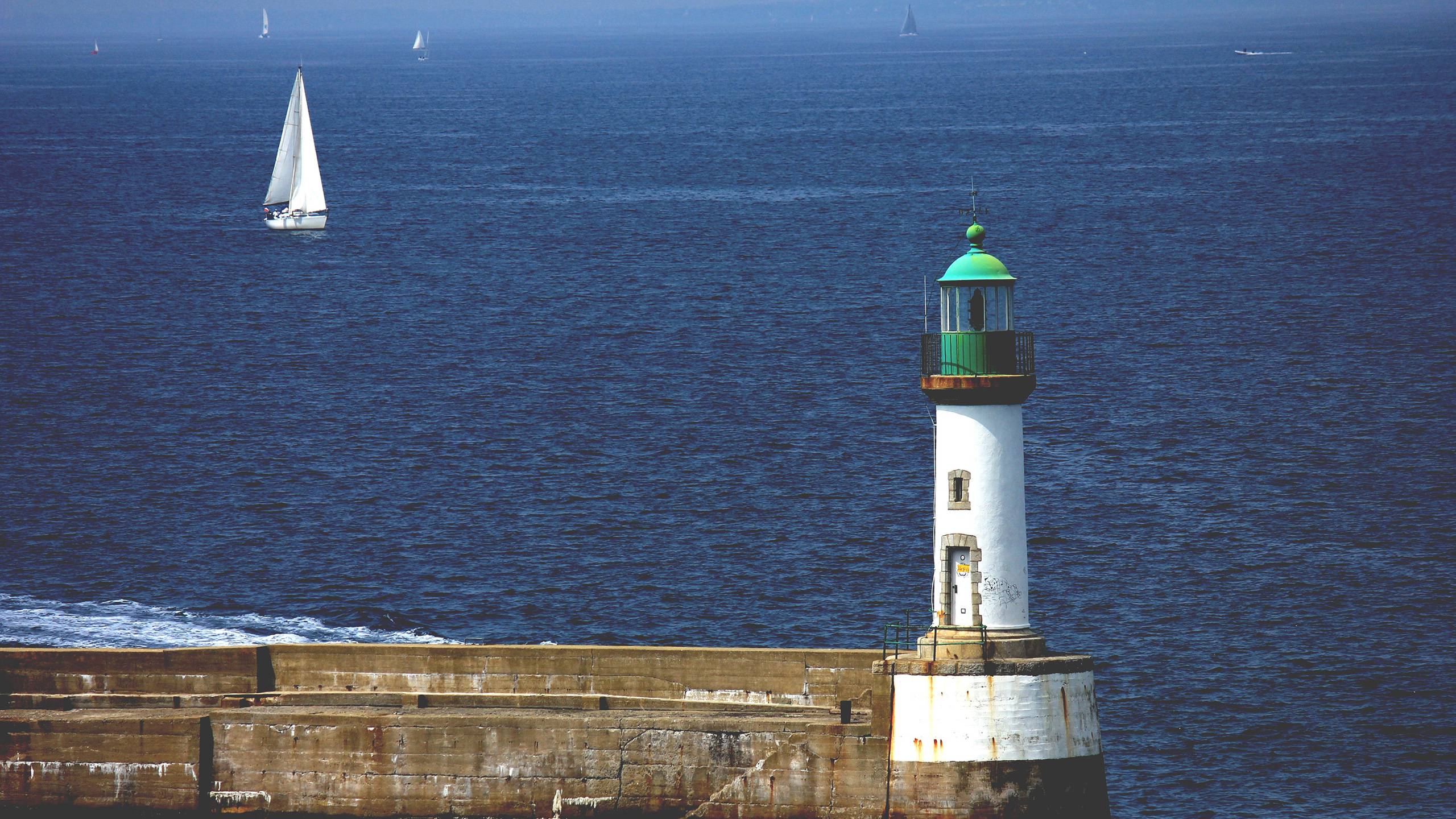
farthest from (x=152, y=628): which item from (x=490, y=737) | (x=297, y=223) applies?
(x=297, y=223)

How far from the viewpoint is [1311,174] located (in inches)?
5354

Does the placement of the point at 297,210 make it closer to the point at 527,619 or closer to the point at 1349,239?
the point at 1349,239

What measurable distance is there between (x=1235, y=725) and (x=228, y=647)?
19781 mm

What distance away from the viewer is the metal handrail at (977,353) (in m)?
25.0

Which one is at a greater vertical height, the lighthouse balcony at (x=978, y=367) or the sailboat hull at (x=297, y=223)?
the sailboat hull at (x=297, y=223)

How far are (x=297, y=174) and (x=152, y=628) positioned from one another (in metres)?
89.7

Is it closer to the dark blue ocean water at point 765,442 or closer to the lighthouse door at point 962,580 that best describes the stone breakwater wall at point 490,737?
the lighthouse door at point 962,580

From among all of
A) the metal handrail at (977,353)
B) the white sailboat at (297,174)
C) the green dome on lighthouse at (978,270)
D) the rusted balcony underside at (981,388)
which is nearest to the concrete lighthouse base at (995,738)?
the rusted balcony underside at (981,388)

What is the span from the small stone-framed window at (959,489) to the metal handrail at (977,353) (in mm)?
1377

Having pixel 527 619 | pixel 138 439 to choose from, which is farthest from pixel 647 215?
pixel 527 619

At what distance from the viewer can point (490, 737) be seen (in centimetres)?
2675

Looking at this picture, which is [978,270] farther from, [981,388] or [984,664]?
[984,664]

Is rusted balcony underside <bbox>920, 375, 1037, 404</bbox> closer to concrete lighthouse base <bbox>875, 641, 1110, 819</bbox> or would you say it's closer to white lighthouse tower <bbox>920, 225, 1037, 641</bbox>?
white lighthouse tower <bbox>920, 225, 1037, 641</bbox>

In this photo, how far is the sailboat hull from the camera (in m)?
123
